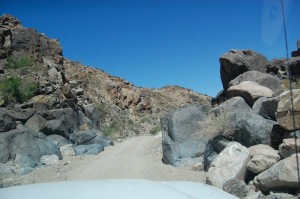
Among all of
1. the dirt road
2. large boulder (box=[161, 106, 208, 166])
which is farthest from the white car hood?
large boulder (box=[161, 106, 208, 166])

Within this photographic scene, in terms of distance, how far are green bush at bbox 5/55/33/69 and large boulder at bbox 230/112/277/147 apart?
62.4 feet

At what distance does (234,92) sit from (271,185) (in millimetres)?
7069

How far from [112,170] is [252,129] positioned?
4718 millimetres

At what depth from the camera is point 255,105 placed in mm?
12383

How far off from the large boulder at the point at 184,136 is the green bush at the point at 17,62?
15.6 meters

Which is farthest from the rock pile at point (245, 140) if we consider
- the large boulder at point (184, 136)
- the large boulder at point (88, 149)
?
the large boulder at point (88, 149)

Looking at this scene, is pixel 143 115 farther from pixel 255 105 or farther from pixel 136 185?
pixel 136 185

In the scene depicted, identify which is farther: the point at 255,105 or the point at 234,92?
the point at 234,92

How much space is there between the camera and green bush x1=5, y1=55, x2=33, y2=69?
26.1 metres

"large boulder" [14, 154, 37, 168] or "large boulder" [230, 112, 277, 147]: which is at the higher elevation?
"large boulder" [230, 112, 277, 147]

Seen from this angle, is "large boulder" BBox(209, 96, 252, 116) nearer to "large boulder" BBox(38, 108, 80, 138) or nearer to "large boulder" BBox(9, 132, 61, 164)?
"large boulder" BBox(9, 132, 61, 164)

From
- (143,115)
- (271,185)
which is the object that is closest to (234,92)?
(271,185)

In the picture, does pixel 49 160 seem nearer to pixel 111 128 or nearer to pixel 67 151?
pixel 67 151

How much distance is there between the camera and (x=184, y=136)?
42.7ft
